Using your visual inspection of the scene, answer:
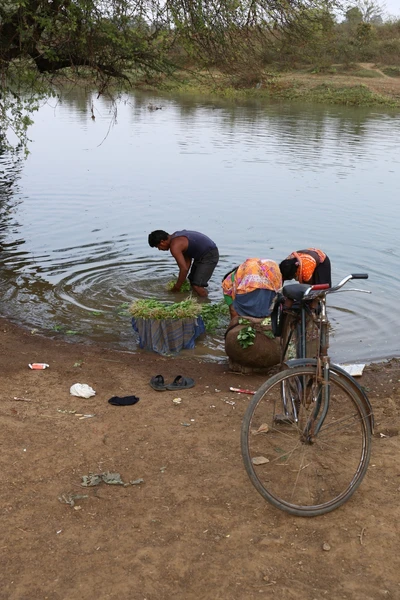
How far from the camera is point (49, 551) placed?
12.5 ft

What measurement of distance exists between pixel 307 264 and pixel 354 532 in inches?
123

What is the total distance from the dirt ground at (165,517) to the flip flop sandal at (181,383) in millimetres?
294

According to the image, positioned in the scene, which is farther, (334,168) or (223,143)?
(223,143)

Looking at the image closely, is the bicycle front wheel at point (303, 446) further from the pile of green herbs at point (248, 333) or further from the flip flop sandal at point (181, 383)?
the pile of green herbs at point (248, 333)

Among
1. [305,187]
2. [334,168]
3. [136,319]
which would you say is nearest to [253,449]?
[136,319]

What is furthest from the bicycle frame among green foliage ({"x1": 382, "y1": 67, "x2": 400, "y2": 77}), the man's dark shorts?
green foliage ({"x1": 382, "y1": 67, "x2": 400, "y2": 77})

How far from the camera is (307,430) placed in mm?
4344

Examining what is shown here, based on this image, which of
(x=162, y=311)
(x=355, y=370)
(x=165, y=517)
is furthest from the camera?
(x=162, y=311)

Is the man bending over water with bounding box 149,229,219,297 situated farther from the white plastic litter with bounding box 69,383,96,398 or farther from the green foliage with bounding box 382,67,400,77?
the green foliage with bounding box 382,67,400,77

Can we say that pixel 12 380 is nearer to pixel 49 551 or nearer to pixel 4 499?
pixel 4 499

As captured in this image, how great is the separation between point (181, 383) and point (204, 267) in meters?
4.22

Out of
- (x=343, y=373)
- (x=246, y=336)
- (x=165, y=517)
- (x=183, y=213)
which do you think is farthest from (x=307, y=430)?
(x=183, y=213)

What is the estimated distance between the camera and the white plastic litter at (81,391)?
236 inches

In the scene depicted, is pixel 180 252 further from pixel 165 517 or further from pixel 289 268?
pixel 165 517
